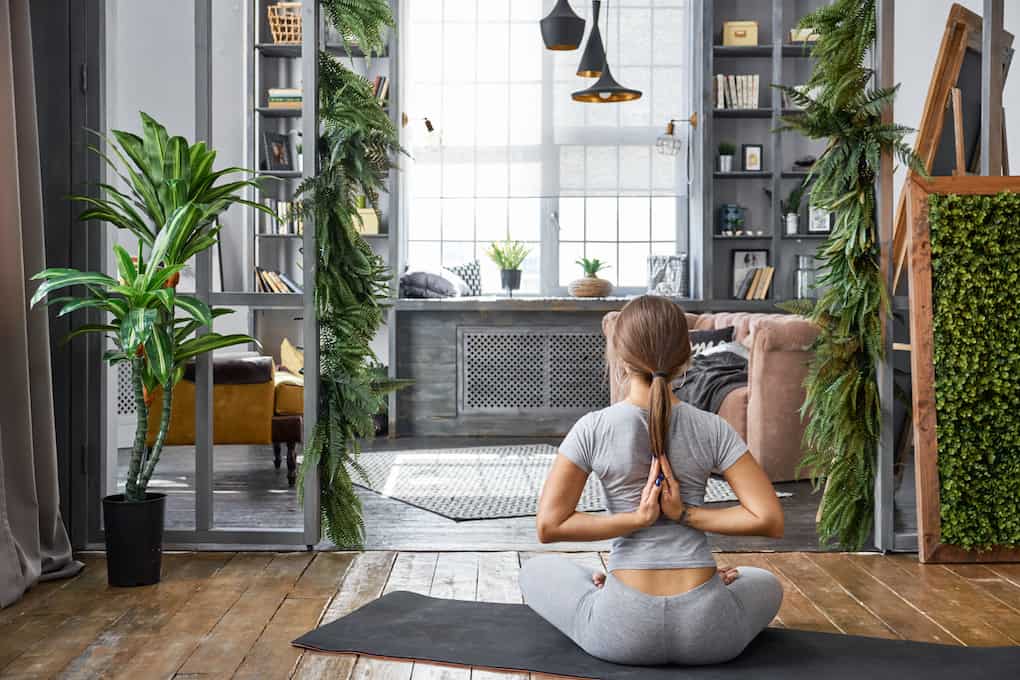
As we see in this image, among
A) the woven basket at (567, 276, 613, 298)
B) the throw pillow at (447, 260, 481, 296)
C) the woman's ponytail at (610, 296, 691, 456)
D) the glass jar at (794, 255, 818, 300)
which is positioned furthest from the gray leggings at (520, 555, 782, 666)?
the throw pillow at (447, 260, 481, 296)

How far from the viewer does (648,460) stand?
2299mm

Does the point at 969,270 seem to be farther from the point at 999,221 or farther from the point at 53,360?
the point at 53,360

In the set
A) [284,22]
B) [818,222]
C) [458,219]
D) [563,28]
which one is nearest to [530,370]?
[458,219]

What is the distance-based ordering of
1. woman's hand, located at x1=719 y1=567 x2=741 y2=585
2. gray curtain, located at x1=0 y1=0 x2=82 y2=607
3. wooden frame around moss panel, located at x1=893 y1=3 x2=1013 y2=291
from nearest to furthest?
woman's hand, located at x1=719 y1=567 x2=741 y2=585 < gray curtain, located at x1=0 y1=0 x2=82 y2=607 < wooden frame around moss panel, located at x1=893 y1=3 x2=1013 y2=291

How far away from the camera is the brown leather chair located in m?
5.12

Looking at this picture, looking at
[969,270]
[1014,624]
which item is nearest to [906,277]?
[969,270]

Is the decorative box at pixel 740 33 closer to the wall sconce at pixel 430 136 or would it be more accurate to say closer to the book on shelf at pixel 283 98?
the wall sconce at pixel 430 136

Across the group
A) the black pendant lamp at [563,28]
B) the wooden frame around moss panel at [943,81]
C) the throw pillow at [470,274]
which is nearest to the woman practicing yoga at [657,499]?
the wooden frame around moss panel at [943,81]

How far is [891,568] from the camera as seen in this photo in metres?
3.52

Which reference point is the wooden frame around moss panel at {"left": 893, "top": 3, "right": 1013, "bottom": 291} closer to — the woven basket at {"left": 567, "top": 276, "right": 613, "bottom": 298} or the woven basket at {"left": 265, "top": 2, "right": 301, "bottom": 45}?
the woven basket at {"left": 567, "top": 276, "right": 613, "bottom": 298}

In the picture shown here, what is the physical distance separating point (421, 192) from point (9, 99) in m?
5.18

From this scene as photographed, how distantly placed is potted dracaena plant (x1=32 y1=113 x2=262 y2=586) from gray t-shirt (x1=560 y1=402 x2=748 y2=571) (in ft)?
4.81

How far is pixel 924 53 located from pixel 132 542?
15.3ft

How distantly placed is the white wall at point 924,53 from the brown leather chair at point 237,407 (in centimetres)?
350
